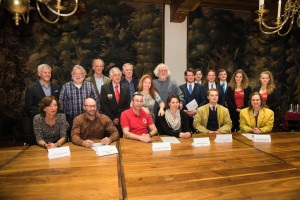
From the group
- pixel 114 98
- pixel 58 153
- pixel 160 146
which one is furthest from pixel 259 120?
pixel 58 153

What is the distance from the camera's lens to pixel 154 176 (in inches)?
58.4

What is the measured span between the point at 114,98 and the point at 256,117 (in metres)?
2.30

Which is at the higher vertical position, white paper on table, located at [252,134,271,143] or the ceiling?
the ceiling

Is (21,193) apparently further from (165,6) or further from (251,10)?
(251,10)

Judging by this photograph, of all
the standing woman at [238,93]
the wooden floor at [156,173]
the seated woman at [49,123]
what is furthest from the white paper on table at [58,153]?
the standing woman at [238,93]

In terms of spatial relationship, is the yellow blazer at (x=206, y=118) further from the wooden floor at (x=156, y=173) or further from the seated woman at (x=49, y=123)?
the seated woman at (x=49, y=123)

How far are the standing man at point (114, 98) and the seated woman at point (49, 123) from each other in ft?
3.16

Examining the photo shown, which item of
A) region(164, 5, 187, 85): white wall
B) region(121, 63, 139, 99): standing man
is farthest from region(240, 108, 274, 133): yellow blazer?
region(164, 5, 187, 85): white wall

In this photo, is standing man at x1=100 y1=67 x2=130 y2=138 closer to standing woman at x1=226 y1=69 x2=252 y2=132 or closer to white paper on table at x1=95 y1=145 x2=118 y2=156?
white paper on table at x1=95 y1=145 x2=118 y2=156

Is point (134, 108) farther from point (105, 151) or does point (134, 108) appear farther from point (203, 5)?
point (203, 5)

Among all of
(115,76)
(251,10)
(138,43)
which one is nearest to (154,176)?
(115,76)

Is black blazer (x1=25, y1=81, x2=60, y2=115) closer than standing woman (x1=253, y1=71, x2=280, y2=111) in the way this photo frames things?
Yes

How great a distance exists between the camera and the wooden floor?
1263mm

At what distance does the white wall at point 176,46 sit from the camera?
5.40 m
